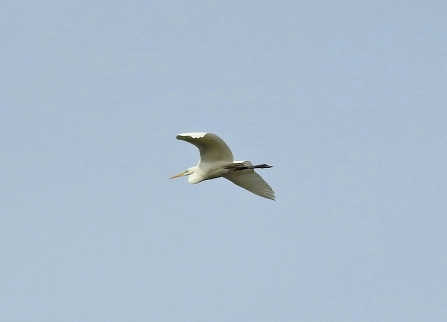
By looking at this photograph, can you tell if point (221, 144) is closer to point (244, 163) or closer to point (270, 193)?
point (244, 163)

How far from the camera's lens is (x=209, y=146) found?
72.7 feet

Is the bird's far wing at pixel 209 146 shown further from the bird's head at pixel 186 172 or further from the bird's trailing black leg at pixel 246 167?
the bird's head at pixel 186 172

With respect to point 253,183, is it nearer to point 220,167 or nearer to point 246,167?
point 246,167

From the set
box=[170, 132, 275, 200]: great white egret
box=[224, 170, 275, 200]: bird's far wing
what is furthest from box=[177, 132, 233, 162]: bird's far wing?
box=[224, 170, 275, 200]: bird's far wing

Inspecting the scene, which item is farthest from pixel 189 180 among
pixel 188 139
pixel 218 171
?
pixel 188 139

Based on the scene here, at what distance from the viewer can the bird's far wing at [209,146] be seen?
20797 mm

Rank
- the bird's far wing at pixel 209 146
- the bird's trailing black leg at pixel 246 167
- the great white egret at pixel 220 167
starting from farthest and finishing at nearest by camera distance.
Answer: the bird's trailing black leg at pixel 246 167 < the great white egret at pixel 220 167 < the bird's far wing at pixel 209 146

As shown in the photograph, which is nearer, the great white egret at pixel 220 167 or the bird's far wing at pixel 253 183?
the great white egret at pixel 220 167

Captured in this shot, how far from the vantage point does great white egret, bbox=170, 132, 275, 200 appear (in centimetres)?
2161

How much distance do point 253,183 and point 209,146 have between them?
2424 millimetres

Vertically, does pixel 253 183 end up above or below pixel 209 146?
below

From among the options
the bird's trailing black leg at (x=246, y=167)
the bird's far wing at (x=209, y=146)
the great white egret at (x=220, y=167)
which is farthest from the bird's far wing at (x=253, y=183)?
the bird's far wing at (x=209, y=146)

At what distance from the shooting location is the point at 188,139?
21.2 m

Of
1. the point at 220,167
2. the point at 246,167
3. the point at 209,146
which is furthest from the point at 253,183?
the point at 209,146
